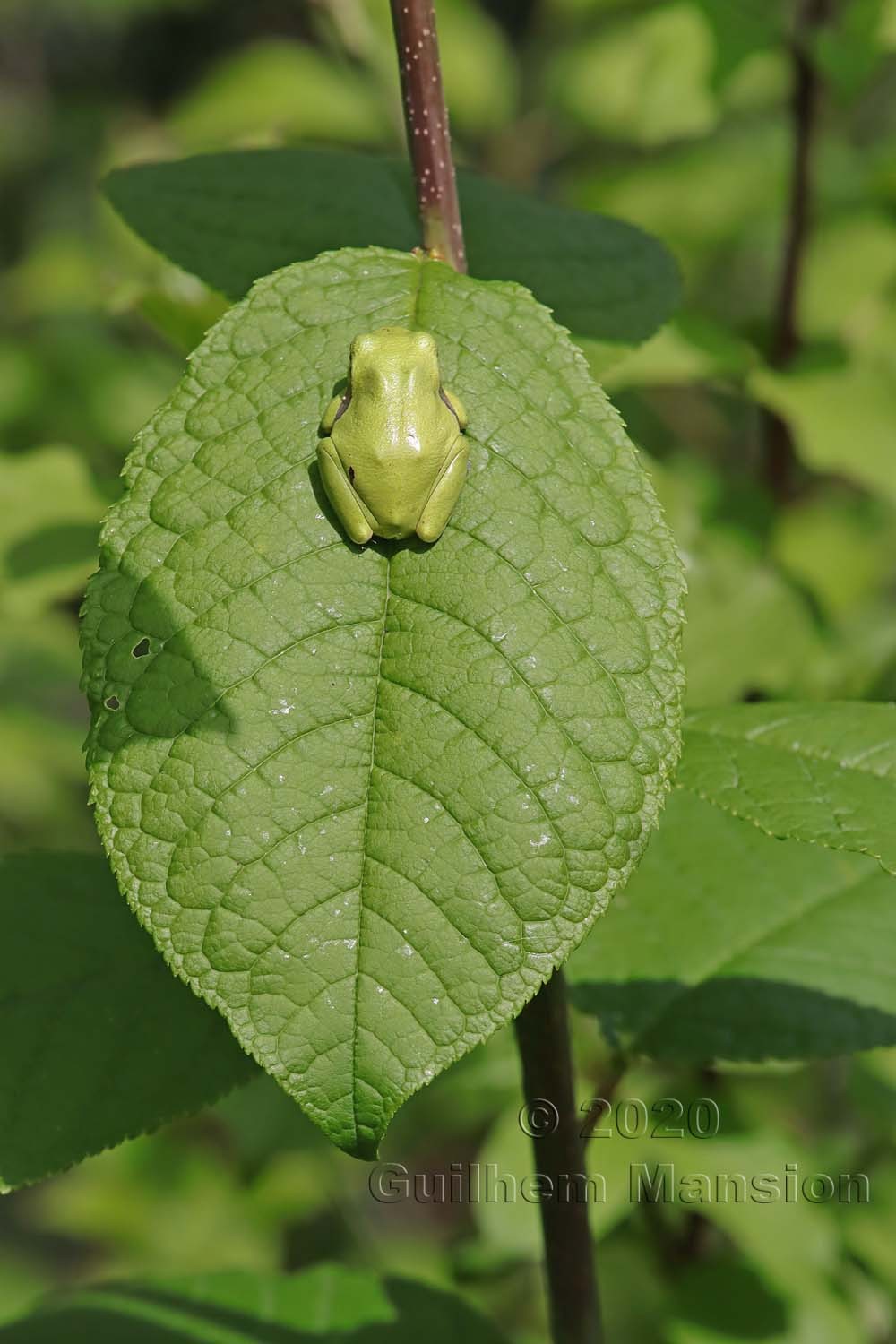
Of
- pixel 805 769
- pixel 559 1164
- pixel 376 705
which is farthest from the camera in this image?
pixel 559 1164

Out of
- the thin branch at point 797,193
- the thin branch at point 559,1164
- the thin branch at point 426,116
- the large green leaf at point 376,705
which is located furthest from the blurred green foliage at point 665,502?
the thin branch at point 559,1164

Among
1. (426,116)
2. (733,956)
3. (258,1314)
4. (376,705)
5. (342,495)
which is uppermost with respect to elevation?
(426,116)

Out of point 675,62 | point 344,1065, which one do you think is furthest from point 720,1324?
point 675,62

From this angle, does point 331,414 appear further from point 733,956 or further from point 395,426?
point 733,956

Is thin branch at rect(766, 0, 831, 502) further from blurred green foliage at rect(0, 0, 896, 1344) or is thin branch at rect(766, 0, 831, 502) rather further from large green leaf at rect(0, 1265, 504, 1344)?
large green leaf at rect(0, 1265, 504, 1344)

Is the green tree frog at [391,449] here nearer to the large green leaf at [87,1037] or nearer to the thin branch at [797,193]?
the large green leaf at [87,1037]

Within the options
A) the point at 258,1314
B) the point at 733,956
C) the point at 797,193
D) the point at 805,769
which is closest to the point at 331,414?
the point at 805,769

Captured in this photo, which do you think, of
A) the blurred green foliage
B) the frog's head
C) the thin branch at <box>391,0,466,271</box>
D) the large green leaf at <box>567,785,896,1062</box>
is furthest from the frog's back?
the large green leaf at <box>567,785,896,1062</box>
